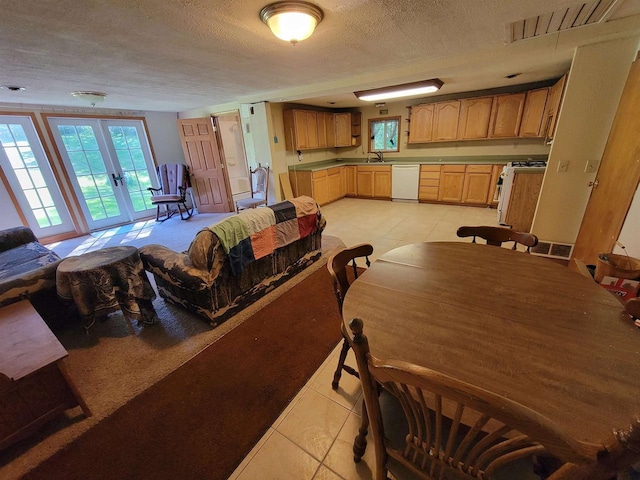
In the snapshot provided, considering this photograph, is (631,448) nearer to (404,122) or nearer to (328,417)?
(328,417)

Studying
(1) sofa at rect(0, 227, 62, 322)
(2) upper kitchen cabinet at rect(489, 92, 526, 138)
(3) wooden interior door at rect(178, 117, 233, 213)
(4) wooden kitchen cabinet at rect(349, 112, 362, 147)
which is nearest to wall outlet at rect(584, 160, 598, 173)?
(2) upper kitchen cabinet at rect(489, 92, 526, 138)

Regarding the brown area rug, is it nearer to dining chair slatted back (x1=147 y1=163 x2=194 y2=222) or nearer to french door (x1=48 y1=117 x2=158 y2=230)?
dining chair slatted back (x1=147 y1=163 x2=194 y2=222)

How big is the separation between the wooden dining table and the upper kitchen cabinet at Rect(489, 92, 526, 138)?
451 cm

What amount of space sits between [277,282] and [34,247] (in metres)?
2.69

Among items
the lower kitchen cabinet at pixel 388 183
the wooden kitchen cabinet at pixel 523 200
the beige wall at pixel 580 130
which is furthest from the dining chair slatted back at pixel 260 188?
the beige wall at pixel 580 130

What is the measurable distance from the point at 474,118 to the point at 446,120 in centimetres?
49

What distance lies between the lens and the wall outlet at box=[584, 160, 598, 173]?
8.43 ft

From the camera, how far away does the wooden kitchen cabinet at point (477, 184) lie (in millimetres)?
4938

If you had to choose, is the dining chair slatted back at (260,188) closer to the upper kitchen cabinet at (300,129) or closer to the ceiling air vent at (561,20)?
the upper kitchen cabinet at (300,129)

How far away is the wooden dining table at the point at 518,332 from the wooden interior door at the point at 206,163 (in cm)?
486

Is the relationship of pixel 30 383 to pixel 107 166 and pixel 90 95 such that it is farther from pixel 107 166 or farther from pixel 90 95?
pixel 107 166

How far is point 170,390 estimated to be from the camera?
1619 mm

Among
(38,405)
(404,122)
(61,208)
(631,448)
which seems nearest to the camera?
(631,448)

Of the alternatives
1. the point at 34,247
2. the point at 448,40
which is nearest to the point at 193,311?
the point at 34,247
